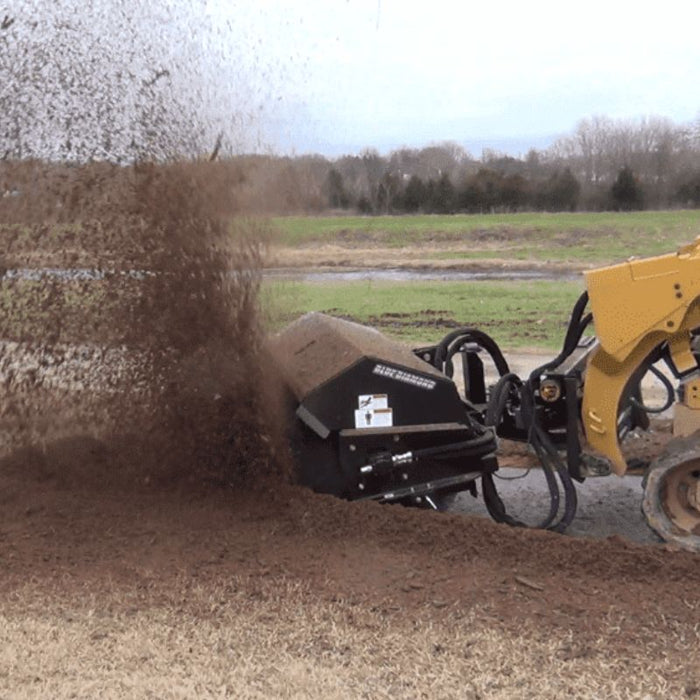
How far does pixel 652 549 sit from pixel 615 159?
615 inches

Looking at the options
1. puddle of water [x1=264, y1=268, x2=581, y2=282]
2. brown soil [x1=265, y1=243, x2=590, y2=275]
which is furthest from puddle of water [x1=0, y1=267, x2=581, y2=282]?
brown soil [x1=265, y1=243, x2=590, y2=275]

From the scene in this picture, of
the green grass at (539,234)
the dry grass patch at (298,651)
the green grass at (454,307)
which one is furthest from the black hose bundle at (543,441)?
the green grass at (539,234)

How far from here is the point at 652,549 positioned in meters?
5.02

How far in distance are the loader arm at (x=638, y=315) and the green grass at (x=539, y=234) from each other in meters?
15.6

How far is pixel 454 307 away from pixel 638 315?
1054 centimetres

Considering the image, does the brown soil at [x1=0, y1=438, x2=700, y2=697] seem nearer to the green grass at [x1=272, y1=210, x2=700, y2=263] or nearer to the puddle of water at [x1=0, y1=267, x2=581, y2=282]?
the puddle of water at [x1=0, y1=267, x2=581, y2=282]

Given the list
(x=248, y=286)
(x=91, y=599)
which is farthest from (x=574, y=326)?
(x=91, y=599)

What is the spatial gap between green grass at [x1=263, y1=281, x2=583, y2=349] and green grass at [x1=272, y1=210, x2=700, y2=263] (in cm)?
317

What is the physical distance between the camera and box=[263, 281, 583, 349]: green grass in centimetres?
1272

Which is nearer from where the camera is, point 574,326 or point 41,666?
point 41,666

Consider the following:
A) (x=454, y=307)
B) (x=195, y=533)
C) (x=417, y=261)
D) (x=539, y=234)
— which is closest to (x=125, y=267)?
(x=195, y=533)

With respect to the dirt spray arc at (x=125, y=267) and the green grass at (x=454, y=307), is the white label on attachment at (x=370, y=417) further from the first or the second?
the green grass at (x=454, y=307)

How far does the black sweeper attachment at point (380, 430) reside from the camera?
17.4 feet

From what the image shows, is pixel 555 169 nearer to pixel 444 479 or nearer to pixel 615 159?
pixel 615 159
